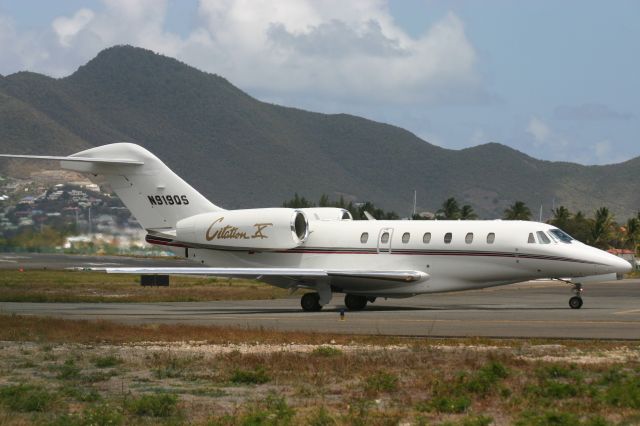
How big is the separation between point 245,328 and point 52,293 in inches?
733

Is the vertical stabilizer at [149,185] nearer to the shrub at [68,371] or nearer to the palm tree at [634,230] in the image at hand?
the shrub at [68,371]

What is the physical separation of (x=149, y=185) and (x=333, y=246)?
672cm

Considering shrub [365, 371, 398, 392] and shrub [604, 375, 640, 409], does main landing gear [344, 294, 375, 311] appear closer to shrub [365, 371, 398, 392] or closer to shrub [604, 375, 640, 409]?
shrub [365, 371, 398, 392]

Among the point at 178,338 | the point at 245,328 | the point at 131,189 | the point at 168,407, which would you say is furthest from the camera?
the point at 131,189

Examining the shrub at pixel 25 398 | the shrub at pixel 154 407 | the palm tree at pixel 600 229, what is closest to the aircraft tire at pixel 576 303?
the shrub at pixel 25 398

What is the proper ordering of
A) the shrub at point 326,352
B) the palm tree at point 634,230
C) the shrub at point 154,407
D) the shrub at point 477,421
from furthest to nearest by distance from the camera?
1. the palm tree at point 634,230
2. the shrub at point 326,352
3. the shrub at point 154,407
4. the shrub at point 477,421

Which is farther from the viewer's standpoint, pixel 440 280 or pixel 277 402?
pixel 440 280

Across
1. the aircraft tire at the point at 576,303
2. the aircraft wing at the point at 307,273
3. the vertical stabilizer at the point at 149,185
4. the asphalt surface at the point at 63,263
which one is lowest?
the aircraft tire at the point at 576,303

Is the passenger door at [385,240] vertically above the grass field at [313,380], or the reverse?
the passenger door at [385,240]

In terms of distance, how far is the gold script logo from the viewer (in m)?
35.9

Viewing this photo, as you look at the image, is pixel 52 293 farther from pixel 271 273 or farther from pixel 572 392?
pixel 572 392

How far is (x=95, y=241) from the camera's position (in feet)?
175

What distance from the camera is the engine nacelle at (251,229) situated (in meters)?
35.7

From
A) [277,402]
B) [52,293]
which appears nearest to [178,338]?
[277,402]
